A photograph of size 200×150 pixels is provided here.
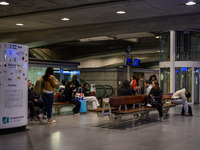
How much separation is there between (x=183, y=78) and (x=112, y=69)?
7.47m

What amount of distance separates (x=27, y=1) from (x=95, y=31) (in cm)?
532

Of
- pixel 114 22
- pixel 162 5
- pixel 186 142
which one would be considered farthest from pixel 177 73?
pixel 186 142

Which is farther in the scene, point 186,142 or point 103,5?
point 103,5

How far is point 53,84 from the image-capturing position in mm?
10047

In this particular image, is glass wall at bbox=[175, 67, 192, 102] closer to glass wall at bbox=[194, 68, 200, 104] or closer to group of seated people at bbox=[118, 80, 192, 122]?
glass wall at bbox=[194, 68, 200, 104]

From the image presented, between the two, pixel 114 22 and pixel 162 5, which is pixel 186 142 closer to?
pixel 162 5

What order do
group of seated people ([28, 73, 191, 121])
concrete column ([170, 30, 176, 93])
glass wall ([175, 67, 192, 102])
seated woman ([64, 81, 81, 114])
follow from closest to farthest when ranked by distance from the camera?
group of seated people ([28, 73, 191, 121]), seated woman ([64, 81, 81, 114]), concrete column ([170, 30, 176, 93]), glass wall ([175, 67, 192, 102])

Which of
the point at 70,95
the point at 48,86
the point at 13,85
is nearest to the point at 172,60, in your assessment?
the point at 70,95

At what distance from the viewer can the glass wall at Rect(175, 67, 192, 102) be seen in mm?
18812

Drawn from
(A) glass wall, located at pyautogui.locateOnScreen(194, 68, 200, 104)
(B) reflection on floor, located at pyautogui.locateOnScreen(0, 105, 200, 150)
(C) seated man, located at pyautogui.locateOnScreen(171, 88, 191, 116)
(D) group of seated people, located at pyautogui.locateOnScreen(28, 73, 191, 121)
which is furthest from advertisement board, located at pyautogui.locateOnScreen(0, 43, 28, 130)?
(A) glass wall, located at pyautogui.locateOnScreen(194, 68, 200, 104)

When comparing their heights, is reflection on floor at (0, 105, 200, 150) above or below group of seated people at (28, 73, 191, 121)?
below

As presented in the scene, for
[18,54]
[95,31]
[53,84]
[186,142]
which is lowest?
[186,142]

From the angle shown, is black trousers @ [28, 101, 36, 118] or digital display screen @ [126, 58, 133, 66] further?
digital display screen @ [126, 58, 133, 66]

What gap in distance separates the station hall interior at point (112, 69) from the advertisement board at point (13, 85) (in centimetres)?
43
